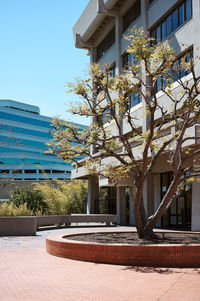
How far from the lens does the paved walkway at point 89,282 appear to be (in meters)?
6.61

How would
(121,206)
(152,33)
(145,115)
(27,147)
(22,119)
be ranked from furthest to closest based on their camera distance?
1. (22,119)
2. (27,147)
3. (121,206)
4. (152,33)
5. (145,115)

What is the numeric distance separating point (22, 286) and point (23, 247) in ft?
21.6

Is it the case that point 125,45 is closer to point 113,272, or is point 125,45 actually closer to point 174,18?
point 174,18

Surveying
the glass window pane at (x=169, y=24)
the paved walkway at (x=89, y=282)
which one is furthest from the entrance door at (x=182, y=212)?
the paved walkway at (x=89, y=282)

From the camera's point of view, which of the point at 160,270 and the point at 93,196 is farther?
the point at 93,196

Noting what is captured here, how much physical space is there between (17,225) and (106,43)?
22.1m

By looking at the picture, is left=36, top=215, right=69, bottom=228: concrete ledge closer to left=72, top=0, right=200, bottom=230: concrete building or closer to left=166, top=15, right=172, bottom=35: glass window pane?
left=72, top=0, right=200, bottom=230: concrete building

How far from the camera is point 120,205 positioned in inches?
1241

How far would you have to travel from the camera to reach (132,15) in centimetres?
3036

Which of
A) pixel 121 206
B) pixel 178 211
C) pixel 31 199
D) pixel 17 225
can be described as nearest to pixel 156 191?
pixel 178 211

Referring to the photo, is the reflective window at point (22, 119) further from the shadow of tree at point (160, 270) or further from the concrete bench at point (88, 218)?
the shadow of tree at point (160, 270)

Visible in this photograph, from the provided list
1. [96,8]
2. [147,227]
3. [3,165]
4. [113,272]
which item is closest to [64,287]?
[113,272]

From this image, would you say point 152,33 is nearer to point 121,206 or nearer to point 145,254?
point 121,206

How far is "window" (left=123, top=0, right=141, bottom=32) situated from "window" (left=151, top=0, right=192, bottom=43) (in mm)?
3281
